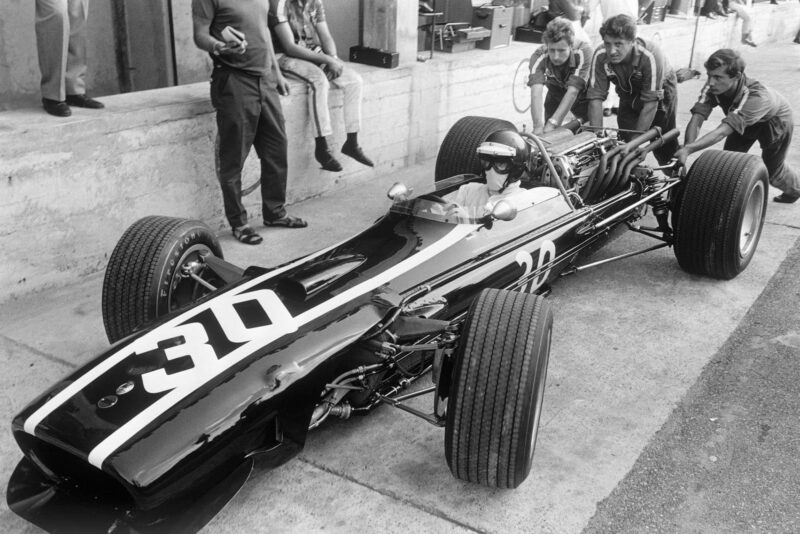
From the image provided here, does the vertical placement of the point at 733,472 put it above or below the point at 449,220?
below

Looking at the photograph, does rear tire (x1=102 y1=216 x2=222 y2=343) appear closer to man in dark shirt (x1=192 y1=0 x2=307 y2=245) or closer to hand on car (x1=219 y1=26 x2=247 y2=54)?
man in dark shirt (x1=192 y1=0 x2=307 y2=245)

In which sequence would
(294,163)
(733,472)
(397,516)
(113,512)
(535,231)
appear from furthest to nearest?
(294,163)
(535,231)
(733,472)
(397,516)
(113,512)

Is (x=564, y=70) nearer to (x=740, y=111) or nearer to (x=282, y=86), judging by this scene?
(x=740, y=111)

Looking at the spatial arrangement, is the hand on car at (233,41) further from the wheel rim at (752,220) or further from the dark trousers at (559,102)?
the wheel rim at (752,220)

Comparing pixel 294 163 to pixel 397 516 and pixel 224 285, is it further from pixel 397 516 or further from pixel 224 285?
pixel 397 516

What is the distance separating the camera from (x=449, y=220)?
4.09 metres

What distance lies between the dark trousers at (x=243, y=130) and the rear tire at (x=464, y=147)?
1.20 metres

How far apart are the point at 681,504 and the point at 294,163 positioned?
4.34 metres

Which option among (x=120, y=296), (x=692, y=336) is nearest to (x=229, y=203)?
(x=120, y=296)

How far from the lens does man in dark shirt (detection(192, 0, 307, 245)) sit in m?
5.43

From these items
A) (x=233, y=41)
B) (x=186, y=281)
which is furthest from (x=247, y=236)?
(x=186, y=281)

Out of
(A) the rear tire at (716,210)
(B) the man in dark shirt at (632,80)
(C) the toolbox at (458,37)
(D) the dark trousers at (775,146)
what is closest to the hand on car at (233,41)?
(B) the man in dark shirt at (632,80)

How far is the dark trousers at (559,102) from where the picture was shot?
7.03 m

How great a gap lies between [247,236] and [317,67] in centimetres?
160
